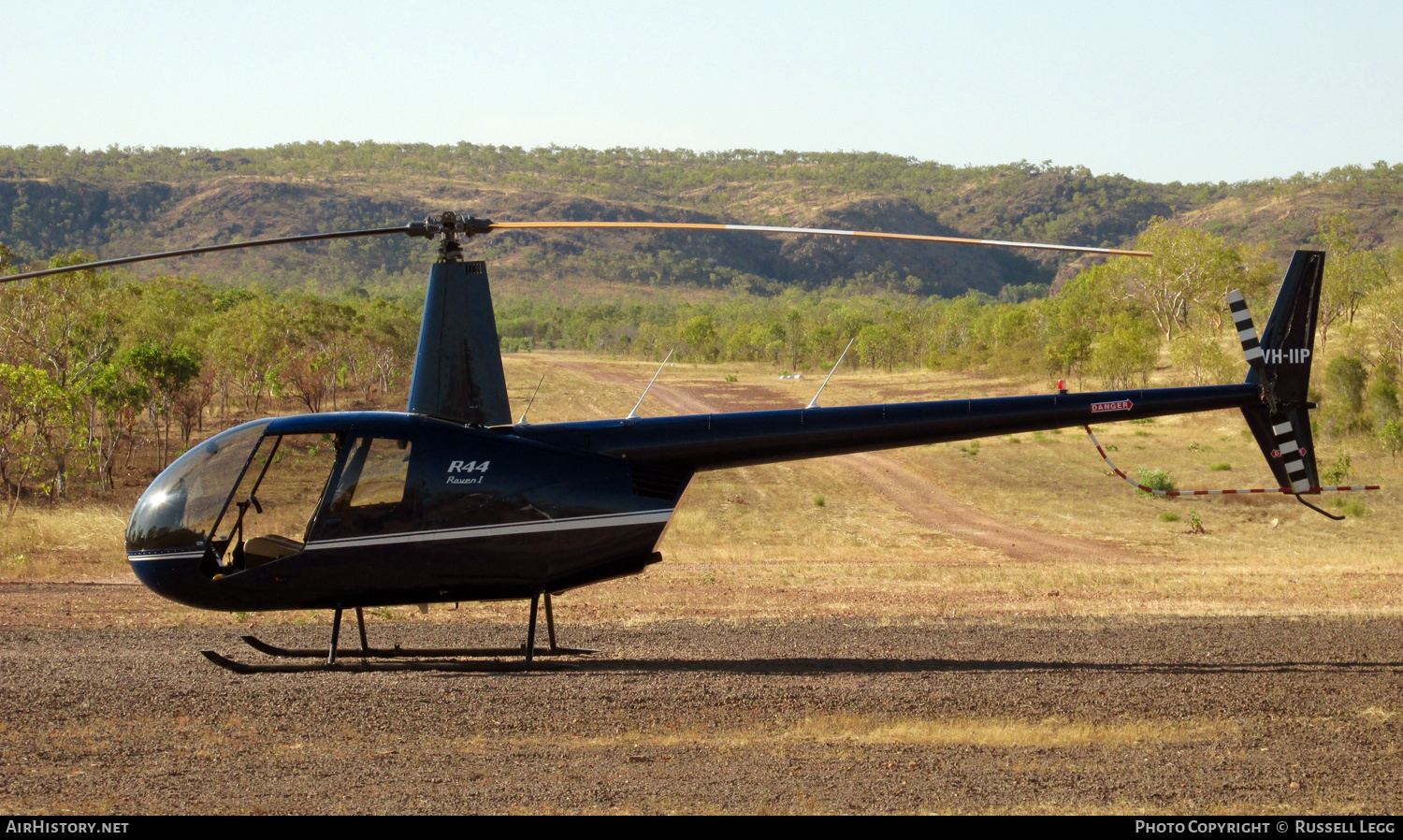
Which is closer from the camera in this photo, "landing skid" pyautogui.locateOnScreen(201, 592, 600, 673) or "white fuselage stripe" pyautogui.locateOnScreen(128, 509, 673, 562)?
"white fuselage stripe" pyautogui.locateOnScreen(128, 509, 673, 562)

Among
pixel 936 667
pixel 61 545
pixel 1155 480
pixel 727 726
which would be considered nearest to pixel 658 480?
pixel 727 726

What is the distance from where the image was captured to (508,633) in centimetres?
1170

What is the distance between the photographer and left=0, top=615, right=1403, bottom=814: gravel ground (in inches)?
271

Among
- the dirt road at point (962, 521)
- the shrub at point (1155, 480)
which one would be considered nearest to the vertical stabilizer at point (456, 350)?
the dirt road at point (962, 521)

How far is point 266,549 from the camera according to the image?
9273mm

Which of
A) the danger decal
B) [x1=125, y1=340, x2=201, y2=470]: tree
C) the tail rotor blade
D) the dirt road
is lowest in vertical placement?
the dirt road

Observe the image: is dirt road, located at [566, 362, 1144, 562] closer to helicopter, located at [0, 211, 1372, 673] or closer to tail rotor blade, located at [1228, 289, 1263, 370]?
tail rotor blade, located at [1228, 289, 1263, 370]

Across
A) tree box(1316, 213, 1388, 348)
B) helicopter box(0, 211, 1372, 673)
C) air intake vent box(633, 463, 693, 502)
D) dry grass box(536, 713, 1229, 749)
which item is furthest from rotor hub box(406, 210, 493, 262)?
tree box(1316, 213, 1388, 348)

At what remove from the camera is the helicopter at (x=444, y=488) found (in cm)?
902

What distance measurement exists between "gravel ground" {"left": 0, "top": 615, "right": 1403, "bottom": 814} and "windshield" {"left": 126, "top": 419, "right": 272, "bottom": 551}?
134 centimetres

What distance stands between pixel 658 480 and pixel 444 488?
201 cm

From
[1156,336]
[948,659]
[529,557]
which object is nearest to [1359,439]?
[1156,336]

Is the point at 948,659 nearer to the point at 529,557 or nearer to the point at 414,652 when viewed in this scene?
the point at 529,557

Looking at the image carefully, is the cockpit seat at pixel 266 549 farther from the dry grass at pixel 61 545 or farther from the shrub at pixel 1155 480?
the shrub at pixel 1155 480
